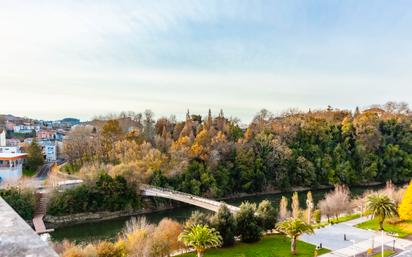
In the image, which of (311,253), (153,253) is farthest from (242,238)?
(153,253)

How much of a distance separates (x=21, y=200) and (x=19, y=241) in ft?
110

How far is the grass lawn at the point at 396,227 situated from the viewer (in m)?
24.1

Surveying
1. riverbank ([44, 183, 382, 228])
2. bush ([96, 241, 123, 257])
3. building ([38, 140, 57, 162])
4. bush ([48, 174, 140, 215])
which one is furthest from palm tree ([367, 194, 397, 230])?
building ([38, 140, 57, 162])

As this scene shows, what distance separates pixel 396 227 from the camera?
82.9 feet

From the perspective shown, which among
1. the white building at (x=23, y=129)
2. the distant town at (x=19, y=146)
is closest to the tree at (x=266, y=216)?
the distant town at (x=19, y=146)

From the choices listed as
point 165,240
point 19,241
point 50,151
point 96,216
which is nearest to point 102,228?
point 96,216

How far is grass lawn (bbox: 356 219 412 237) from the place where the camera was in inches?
947

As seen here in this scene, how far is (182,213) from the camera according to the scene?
3731 centimetres

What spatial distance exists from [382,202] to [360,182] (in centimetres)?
3660

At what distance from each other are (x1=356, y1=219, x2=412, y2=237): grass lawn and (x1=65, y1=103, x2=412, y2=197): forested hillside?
65.8 ft

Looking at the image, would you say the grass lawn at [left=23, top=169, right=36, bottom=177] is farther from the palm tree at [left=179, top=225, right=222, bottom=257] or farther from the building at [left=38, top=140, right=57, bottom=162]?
the palm tree at [left=179, top=225, right=222, bottom=257]

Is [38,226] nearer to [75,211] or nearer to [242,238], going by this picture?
[75,211]

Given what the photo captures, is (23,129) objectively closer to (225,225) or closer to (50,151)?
(50,151)

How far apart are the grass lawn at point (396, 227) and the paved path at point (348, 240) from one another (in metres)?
0.97
